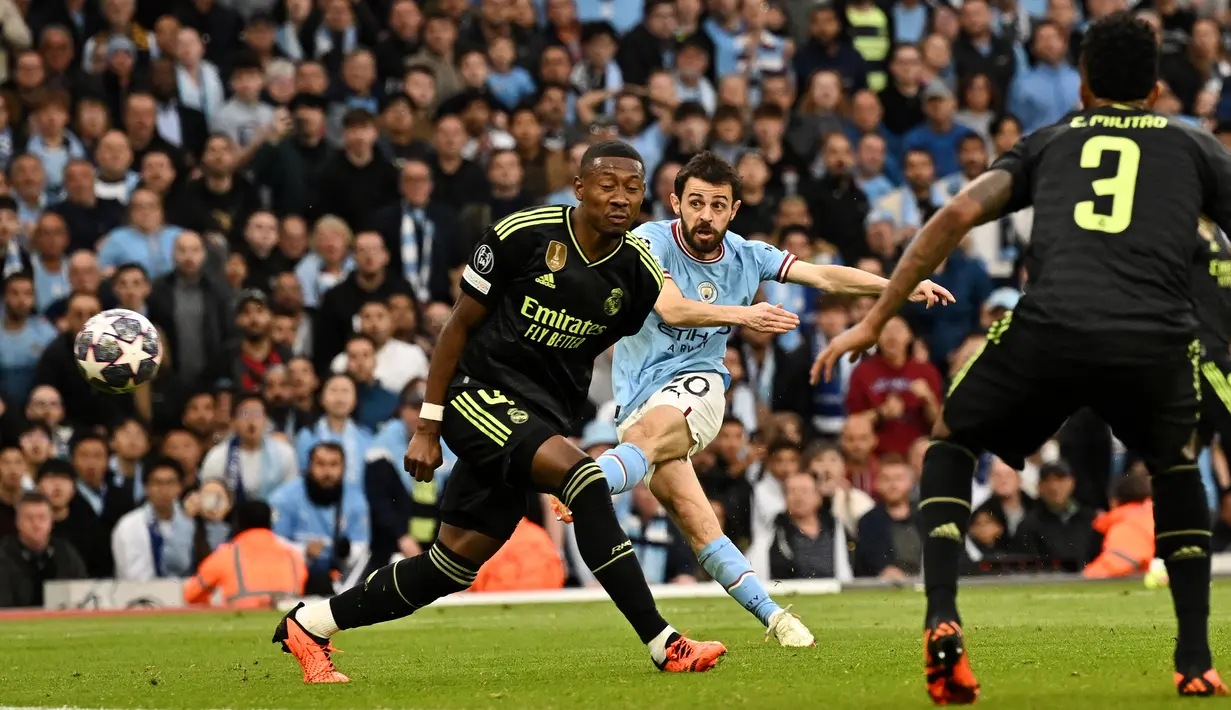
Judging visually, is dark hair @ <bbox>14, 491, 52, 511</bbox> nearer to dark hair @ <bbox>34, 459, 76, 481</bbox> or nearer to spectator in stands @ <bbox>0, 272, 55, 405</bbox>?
dark hair @ <bbox>34, 459, 76, 481</bbox>

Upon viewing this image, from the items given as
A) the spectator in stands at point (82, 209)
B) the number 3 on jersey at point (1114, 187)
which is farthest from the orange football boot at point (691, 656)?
the spectator in stands at point (82, 209)

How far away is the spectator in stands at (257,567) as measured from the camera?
46.8 feet

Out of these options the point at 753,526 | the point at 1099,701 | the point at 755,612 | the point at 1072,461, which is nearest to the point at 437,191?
the point at 753,526

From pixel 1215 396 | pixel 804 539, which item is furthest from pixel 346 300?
pixel 1215 396

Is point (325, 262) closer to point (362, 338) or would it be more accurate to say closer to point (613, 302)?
point (362, 338)

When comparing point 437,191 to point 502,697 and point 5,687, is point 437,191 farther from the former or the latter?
point 502,697

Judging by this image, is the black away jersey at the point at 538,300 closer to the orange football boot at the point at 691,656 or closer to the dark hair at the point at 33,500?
the orange football boot at the point at 691,656

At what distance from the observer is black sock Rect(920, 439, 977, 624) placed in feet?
19.7

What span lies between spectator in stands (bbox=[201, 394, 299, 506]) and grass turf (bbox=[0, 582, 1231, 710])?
1897 millimetres

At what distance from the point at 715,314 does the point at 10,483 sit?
8.21m

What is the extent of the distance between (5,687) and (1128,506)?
1021cm

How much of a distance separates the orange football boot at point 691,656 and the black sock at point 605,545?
11 centimetres

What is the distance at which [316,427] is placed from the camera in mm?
15508

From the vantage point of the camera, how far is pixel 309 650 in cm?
768
